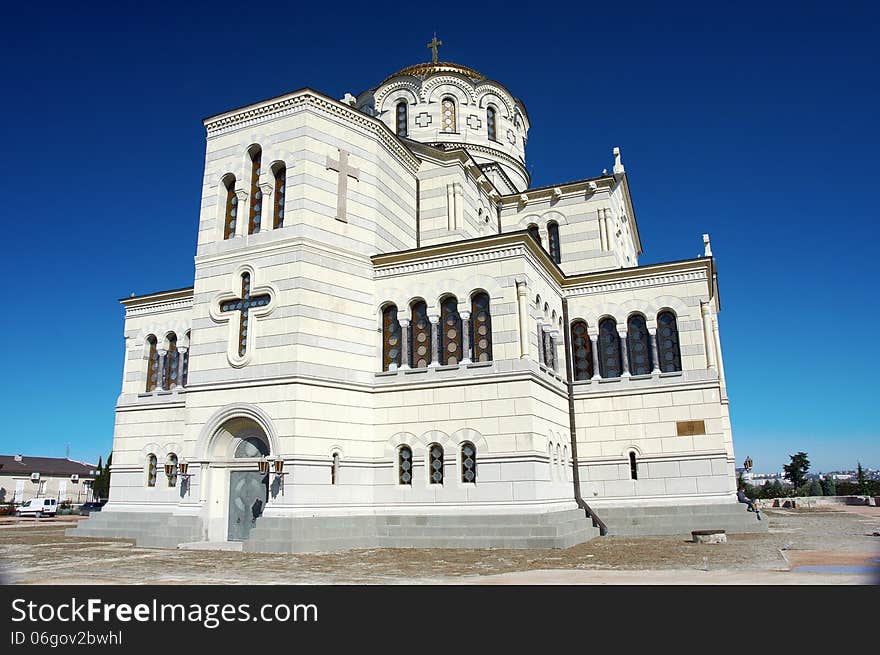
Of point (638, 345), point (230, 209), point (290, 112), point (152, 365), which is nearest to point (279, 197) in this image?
point (230, 209)

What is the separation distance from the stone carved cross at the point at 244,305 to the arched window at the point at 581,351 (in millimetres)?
12524

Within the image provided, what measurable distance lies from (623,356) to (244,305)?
1439cm

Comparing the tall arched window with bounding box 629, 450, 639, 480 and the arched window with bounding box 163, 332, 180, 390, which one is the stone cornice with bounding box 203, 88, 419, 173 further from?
the tall arched window with bounding box 629, 450, 639, 480

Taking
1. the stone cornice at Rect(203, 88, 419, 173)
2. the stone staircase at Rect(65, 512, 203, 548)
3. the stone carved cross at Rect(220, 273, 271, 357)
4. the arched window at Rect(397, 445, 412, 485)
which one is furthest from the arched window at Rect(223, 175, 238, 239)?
the stone staircase at Rect(65, 512, 203, 548)

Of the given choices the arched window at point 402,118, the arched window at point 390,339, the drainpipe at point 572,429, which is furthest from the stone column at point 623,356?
the arched window at point 402,118

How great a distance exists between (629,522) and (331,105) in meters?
18.5

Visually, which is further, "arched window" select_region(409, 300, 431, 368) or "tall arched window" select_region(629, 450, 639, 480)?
"tall arched window" select_region(629, 450, 639, 480)

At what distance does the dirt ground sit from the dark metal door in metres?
1.95

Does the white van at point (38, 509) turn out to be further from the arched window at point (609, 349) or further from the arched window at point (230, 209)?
the arched window at point (609, 349)

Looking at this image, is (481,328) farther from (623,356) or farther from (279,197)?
(279,197)

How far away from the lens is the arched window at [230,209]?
24.7 metres

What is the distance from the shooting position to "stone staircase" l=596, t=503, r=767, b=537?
78.6 feet
